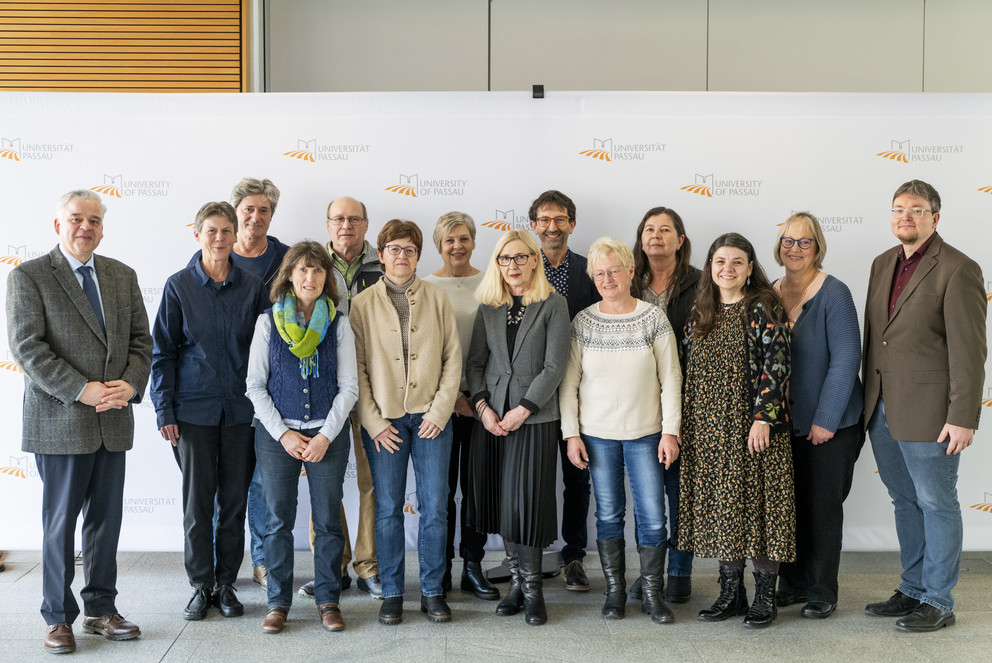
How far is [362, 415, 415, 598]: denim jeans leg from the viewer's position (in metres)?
2.85

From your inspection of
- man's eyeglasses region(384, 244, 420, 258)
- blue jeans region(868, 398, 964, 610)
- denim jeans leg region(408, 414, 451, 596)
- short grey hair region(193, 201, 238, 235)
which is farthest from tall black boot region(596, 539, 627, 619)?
short grey hair region(193, 201, 238, 235)

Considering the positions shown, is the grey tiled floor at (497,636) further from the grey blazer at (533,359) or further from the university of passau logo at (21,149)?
the university of passau logo at (21,149)

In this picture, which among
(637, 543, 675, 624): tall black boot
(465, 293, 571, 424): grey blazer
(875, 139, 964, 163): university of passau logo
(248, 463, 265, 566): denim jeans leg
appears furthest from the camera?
(875, 139, 964, 163): university of passau logo

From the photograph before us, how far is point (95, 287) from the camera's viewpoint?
273cm

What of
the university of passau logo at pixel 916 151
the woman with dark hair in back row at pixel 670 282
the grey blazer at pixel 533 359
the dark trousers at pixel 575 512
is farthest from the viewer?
the university of passau logo at pixel 916 151

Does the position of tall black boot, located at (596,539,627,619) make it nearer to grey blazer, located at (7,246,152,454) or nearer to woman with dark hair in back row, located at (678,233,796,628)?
woman with dark hair in back row, located at (678,233,796,628)

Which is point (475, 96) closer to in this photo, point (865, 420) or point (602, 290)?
point (602, 290)

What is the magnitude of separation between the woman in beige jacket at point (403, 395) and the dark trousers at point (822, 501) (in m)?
1.42

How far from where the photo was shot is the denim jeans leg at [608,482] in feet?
9.46

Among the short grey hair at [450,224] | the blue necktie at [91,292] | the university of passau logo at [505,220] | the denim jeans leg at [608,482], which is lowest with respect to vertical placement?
the denim jeans leg at [608,482]

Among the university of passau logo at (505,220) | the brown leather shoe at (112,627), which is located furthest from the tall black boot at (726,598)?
the brown leather shoe at (112,627)

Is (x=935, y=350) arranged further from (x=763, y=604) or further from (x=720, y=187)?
(x=720, y=187)

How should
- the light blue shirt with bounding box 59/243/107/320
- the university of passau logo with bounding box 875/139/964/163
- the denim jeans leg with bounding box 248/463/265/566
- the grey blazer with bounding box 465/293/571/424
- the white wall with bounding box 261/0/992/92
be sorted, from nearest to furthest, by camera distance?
the light blue shirt with bounding box 59/243/107/320
the grey blazer with bounding box 465/293/571/424
the denim jeans leg with bounding box 248/463/265/566
the university of passau logo with bounding box 875/139/964/163
the white wall with bounding box 261/0/992/92

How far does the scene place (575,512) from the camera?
3.44m
